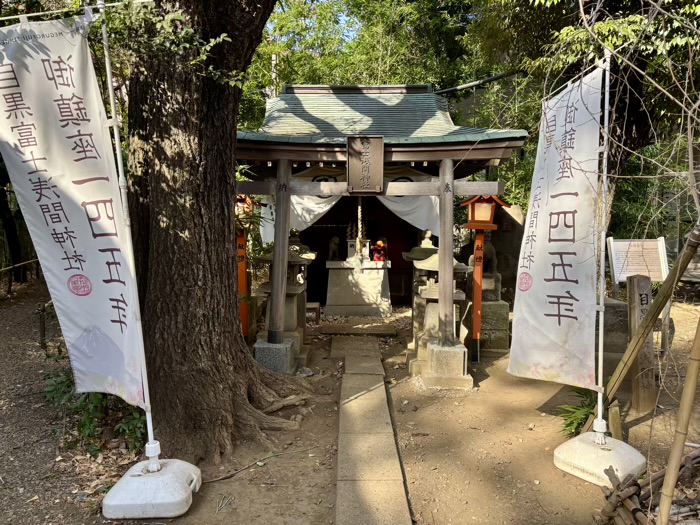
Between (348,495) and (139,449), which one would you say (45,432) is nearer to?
(139,449)

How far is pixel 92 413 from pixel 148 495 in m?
1.23

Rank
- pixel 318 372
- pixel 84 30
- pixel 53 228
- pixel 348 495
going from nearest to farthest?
pixel 84 30, pixel 53 228, pixel 348 495, pixel 318 372

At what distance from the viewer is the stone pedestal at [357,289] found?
10.5 meters

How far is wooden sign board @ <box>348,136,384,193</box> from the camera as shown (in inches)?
226

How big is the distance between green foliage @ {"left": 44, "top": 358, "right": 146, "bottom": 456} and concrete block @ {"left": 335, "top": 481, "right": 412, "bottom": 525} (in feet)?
5.68

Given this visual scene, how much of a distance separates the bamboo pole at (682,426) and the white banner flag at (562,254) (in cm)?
183

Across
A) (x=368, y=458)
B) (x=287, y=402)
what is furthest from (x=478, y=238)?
(x=368, y=458)

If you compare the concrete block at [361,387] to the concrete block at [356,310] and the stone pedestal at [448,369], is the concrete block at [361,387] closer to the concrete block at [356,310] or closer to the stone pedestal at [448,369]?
the stone pedestal at [448,369]

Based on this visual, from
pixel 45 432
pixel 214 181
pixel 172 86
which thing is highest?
pixel 172 86

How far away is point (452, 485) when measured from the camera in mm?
3734

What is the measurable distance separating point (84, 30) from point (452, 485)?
4.08m

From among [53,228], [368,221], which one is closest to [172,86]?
[53,228]

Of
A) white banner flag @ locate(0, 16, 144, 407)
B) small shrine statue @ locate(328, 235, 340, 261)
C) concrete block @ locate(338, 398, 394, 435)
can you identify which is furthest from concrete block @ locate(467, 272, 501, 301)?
white banner flag @ locate(0, 16, 144, 407)

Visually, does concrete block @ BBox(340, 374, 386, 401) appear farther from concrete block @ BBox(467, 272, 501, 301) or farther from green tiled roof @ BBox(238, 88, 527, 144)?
green tiled roof @ BBox(238, 88, 527, 144)
